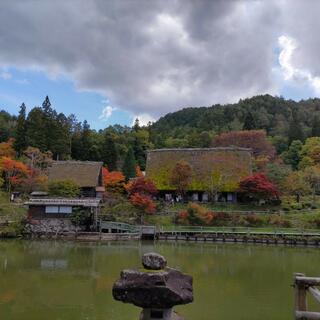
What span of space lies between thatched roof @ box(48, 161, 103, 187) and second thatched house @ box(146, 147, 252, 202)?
18.6ft

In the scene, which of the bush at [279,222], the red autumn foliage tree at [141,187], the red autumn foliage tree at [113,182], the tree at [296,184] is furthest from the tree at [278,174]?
the red autumn foliage tree at [113,182]

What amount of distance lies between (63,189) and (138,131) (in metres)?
26.8

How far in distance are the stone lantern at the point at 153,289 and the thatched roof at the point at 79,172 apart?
3255cm

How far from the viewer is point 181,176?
1539 inches

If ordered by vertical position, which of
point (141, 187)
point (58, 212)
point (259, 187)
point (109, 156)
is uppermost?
point (109, 156)

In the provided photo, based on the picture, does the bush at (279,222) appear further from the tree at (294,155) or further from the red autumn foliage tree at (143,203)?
the tree at (294,155)

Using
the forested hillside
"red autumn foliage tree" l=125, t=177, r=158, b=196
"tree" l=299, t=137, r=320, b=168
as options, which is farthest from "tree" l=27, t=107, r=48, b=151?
"tree" l=299, t=137, r=320, b=168

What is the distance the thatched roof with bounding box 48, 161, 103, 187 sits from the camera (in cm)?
3797

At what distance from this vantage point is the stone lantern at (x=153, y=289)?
547 cm

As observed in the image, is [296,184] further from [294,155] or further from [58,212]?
[58,212]

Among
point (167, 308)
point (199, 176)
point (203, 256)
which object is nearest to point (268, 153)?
point (199, 176)

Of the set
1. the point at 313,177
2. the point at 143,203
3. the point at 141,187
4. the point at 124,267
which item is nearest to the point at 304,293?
the point at 124,267

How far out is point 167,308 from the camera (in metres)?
5.66

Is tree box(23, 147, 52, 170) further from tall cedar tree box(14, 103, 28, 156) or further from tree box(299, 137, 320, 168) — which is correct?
tree box(299, 137, 320, 168)
